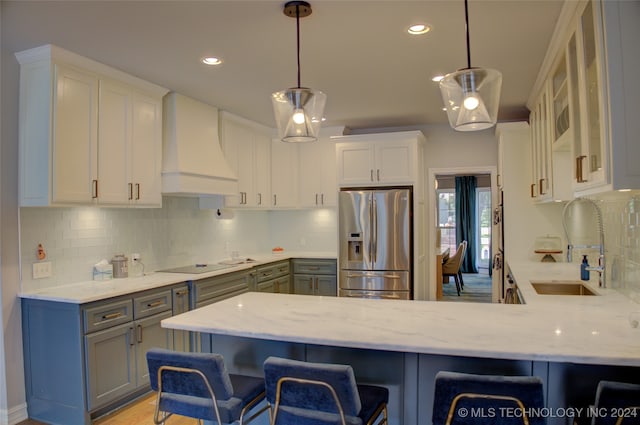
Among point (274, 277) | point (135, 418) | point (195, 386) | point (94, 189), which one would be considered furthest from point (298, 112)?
point (274, 277)

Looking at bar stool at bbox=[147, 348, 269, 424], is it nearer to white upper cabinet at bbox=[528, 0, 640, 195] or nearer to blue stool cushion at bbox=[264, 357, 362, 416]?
blue stool cushion at bbox=[264, 357, 362, 416]

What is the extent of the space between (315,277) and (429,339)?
378 cm

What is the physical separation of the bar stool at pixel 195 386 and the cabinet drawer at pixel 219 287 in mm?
2058

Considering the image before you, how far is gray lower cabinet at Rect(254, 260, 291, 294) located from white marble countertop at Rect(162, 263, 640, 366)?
224cm

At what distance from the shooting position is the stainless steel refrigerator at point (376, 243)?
5.11m

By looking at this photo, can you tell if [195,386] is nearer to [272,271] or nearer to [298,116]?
[298,116]

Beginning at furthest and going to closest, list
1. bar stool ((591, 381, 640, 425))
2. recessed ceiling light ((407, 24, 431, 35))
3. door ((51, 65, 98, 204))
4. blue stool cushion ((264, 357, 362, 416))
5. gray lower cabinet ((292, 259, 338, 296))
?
gray lower cabinet ((292, 259, 338, 296))
door ((51, 65, 98, 204))
recessed ceiling light ((407, 24, 431, 35))
blue stool cushion ((264, 357, 362, 416))
bar stool ((591, 381, 640, 425))

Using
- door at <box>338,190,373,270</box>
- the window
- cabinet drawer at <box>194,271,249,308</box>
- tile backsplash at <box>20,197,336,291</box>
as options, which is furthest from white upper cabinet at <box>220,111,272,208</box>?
the window

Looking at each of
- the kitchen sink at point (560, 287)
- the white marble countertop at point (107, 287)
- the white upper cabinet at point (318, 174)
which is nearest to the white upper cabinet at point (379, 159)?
the white upper cabinet at point (318, 174)

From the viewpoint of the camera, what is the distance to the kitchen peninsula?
1680 mm

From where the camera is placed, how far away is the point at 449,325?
1.98 m

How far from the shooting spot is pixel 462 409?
155 cm

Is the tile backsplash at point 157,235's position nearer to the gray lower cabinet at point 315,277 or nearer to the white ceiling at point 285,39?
the gray lower cabinet at point 315,277

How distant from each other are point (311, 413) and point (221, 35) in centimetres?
225
